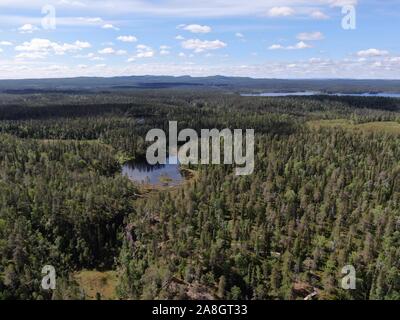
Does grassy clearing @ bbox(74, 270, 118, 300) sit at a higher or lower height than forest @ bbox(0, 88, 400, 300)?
lower

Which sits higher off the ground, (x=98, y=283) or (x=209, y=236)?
(x=209, y=236)

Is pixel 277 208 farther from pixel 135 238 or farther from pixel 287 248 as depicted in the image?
pixel 135 238

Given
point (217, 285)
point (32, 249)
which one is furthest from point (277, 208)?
point (32, 249)

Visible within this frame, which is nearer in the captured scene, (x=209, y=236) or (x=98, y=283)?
(x=98, y=283)

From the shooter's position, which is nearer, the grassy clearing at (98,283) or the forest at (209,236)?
the forest at (209,236)

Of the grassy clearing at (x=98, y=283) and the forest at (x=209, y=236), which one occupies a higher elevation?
the forest at (x=209, y=236)

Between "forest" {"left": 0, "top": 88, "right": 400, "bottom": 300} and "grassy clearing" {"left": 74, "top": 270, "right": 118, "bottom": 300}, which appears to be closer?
"forest" {"left": 0, "top": 88, "right": 400, "bottom": 300}
